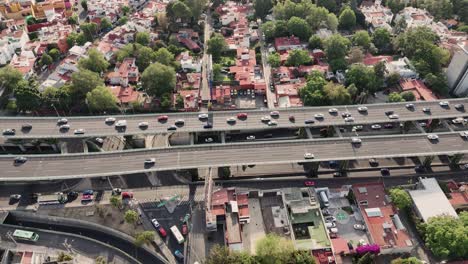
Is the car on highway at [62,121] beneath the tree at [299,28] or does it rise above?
beneath

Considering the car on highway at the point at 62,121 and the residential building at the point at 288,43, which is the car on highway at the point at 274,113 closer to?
the residential building at the point at 288,43

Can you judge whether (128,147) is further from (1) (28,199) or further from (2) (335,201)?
(2) (335,201)

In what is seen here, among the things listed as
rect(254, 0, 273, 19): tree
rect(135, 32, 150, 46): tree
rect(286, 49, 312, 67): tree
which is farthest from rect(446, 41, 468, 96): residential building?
rect(135, 32, 150, 46): tree

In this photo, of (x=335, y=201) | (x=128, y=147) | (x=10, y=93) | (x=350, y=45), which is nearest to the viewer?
(x=335, y=201)

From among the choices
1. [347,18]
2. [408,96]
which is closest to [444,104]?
[408,96]

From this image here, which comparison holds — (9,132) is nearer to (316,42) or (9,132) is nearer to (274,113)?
(274,113)

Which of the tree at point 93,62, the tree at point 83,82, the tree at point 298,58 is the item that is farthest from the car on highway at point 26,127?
the tree at point 298,58

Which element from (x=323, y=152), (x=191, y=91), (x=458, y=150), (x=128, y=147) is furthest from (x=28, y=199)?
(x=458, y=150)
